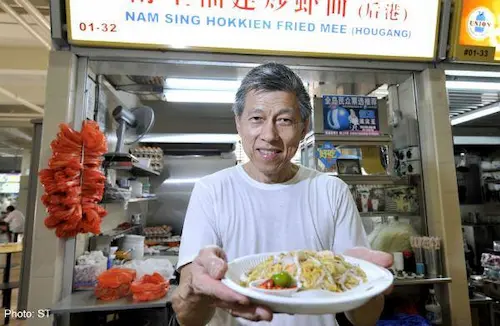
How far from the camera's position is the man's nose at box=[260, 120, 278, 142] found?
45.3 inches

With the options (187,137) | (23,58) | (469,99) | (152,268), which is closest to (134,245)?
(152,268)

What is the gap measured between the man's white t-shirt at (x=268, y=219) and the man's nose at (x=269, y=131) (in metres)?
0.22

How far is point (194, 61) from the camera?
2334 mm

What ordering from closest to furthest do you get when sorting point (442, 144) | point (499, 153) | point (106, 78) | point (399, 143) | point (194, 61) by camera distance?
point (194, 61) → point (442, 144) → point (399, 143) → point (106, 78) → point (499, 153)

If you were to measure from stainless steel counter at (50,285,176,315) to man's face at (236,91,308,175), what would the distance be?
4.76ft

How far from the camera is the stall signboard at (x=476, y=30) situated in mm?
2467

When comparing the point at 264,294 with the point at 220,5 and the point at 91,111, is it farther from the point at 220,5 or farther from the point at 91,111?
the point at 91,111

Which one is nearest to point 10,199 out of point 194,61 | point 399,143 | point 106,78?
point 106,78

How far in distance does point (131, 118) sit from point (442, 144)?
3034 millimetres

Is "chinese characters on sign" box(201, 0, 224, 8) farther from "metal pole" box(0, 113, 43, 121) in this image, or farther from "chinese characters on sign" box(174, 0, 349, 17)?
"metal pole" box(0, 113, 43, 121)

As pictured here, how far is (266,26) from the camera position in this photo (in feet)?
7.35

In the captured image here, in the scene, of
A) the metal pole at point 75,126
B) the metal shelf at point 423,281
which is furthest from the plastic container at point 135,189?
the metal shelf at point 423,281

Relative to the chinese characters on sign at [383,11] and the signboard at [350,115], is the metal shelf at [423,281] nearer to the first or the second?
the signboard at [350,115]

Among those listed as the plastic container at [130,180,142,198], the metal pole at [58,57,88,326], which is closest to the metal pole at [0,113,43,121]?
the plastic container at [130,180,142,198]
